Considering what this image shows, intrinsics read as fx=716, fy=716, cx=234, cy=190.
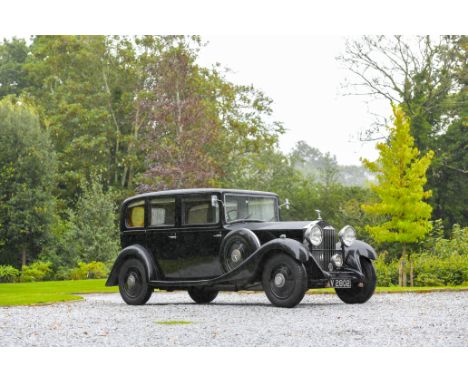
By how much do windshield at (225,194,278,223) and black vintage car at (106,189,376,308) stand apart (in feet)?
0.06

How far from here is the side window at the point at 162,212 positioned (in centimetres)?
1245

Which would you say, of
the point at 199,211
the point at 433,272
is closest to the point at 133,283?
the point at 199,211

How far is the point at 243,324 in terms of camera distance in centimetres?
896

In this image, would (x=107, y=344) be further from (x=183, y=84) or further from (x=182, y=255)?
(x=183, y=84)

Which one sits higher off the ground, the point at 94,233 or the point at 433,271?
the point at 94,233

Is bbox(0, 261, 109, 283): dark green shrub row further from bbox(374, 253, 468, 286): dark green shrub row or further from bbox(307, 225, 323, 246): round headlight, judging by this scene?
bbox(307, 225, 323, 246): round headlight

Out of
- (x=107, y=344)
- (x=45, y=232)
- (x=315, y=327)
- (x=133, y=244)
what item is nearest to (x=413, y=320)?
(x=315, y=327)

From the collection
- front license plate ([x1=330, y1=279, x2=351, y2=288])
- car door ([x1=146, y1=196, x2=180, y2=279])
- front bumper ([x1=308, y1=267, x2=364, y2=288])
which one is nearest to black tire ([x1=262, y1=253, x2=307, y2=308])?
front bumper ([x1=308, y1=267, x2=364, y2=288])

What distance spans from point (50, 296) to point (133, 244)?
2427 millimetres

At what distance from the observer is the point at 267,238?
37.9ft

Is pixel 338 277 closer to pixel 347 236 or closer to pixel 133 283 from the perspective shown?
pixel 347 236

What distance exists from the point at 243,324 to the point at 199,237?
10.7 ft

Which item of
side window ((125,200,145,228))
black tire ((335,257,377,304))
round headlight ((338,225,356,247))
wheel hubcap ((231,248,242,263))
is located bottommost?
black tire ((335,257,377,304))

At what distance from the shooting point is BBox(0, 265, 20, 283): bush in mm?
23703
